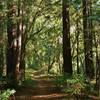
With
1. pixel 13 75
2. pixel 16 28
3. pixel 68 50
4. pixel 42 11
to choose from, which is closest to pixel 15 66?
pixel 13 75

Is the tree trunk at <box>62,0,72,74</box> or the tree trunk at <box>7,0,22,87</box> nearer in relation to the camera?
the tree trunk at <box>7,0,22,87</box>

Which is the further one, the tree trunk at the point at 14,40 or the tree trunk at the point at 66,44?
the tree trunk at the point at 66,44

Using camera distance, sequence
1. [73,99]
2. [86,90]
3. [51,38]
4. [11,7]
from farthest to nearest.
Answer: [51,38]
[11,7]
[86,90]
[73,99]

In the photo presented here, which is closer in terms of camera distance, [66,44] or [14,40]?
[14,40]

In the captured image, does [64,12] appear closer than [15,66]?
No

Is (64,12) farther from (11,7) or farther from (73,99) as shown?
(73,99)

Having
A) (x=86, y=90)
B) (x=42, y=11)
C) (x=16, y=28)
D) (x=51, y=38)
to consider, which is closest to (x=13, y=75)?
(x=16, y=28)

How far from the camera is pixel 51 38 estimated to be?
3722cm

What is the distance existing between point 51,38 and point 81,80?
24.2 meters

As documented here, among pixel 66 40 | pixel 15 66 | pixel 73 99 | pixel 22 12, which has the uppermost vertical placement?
pixel 22 12

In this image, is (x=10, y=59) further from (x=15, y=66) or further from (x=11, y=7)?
(x=11, y=7)

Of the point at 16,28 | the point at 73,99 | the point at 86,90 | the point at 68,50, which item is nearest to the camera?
the point at 73,99

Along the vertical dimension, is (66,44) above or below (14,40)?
below

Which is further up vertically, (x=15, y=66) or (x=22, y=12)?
(x=22, y=12)
